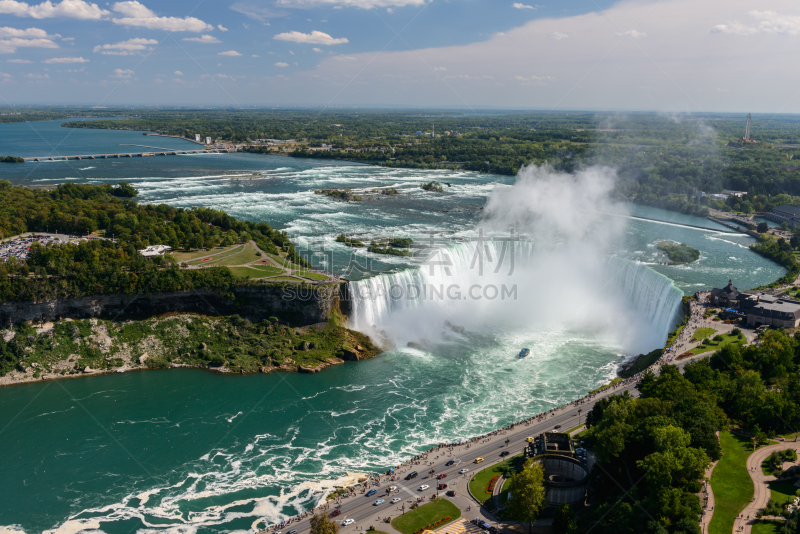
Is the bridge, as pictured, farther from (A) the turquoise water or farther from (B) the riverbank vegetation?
(B) the riverbank vegetation

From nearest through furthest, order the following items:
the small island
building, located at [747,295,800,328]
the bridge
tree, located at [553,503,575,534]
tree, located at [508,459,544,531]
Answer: tree, located at [553,503,575,534], tree, located at [508,459,544,531], building, located at [747,295,800,328], the small island, the bridge

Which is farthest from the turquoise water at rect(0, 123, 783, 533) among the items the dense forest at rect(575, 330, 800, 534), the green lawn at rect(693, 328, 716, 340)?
the dense forest at rect(575, 330, 800, 534)

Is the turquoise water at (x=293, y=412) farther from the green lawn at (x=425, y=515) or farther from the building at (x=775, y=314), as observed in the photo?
the building at (x=775, y=314)

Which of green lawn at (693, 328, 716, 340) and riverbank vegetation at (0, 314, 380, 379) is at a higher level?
green lawn at (693, 328, 716, 340)

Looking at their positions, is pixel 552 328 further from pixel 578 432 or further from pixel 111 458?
pixel 111 458

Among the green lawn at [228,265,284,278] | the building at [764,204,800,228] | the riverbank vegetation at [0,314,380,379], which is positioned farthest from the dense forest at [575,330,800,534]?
the building at [764,204,800,228]

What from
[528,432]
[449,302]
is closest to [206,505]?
[528,432]

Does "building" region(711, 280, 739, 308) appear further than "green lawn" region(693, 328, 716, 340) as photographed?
Yes

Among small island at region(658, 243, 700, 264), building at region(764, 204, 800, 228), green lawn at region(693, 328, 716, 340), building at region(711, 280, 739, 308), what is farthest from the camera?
building at region(764, 204, 800, 228)

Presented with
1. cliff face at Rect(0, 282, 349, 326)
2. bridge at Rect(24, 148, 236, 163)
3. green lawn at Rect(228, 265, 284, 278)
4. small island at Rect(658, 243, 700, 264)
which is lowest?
cliff face at Rect(0, 282, 349, 326)
